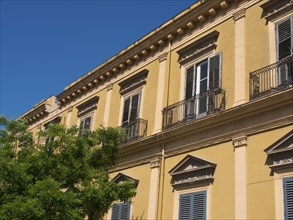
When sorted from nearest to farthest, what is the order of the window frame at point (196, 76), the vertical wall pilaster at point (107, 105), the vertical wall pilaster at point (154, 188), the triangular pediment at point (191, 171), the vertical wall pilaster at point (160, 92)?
1. the triangular pediment at point (191, 171)
2. the window frame at point (196, 76)
3. the vertical wall pilaster at point (154, 188)
4. the vertical wall pilaster at point (160, 92)
5. the vertical wall pilaster at point (107, 105)

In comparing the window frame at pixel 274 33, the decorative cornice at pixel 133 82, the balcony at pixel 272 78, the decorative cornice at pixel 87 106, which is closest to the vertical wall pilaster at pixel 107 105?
the decorative cornice at pixel 133 82

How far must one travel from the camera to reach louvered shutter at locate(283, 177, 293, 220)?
31.7ft

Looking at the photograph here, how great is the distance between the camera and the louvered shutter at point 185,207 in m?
12.0

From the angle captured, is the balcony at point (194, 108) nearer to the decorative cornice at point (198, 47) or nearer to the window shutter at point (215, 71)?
the window shutter at point (215, 71)

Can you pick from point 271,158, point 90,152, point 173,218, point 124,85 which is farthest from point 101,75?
point 271,158

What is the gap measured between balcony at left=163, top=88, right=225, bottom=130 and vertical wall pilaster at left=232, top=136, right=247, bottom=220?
52.7 inches

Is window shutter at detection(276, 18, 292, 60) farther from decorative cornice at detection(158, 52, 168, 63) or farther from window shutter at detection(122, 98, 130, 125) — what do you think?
window shutter at detection(122, 98, 130, 125)

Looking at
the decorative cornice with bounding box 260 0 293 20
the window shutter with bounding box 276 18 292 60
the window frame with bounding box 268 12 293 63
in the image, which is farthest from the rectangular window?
the decorative cornice with bounding box 260 0 293 20

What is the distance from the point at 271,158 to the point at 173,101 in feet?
15.2

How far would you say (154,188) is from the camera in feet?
44.3

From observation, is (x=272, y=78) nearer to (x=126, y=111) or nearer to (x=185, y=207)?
(x=185, y=207)

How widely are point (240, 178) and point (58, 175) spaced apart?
4.75 m

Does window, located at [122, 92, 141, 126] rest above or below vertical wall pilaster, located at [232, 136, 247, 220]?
above

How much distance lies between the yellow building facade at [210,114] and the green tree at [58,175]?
158cm
